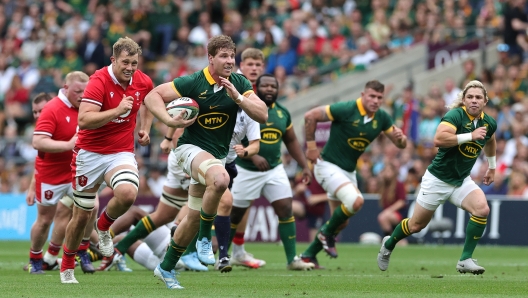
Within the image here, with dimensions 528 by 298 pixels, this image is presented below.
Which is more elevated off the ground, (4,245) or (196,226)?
(196,226)

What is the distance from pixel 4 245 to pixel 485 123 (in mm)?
10659

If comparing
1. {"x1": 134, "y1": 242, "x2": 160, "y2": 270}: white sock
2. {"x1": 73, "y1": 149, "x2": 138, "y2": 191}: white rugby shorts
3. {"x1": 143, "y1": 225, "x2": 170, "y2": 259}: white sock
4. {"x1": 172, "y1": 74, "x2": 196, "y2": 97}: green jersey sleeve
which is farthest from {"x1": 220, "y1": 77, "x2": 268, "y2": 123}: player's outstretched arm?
{"x1": 134, "y1": 242, "x2": 160, "y2": 270}: white sock

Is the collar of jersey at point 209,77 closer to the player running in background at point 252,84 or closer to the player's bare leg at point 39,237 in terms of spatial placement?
the player running in background at point 252,84

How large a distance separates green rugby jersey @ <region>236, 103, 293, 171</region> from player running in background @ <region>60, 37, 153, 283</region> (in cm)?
268

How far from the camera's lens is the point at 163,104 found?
9.80 meters

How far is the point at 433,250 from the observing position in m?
18.0

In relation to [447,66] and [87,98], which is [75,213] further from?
[447,66]

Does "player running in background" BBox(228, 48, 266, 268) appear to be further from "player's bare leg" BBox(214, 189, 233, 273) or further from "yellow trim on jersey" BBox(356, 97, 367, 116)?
"yellow trim on jersey" BBox(356, 97, 367, 116)

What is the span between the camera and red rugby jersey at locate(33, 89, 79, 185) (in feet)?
39.4

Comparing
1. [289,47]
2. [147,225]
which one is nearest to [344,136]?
[147,225]

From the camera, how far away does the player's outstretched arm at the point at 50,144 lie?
→ 1169 centimetres

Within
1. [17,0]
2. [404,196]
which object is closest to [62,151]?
[404,196]

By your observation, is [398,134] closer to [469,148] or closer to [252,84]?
[469,148]

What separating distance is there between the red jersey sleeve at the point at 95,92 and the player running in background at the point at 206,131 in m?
0.79
